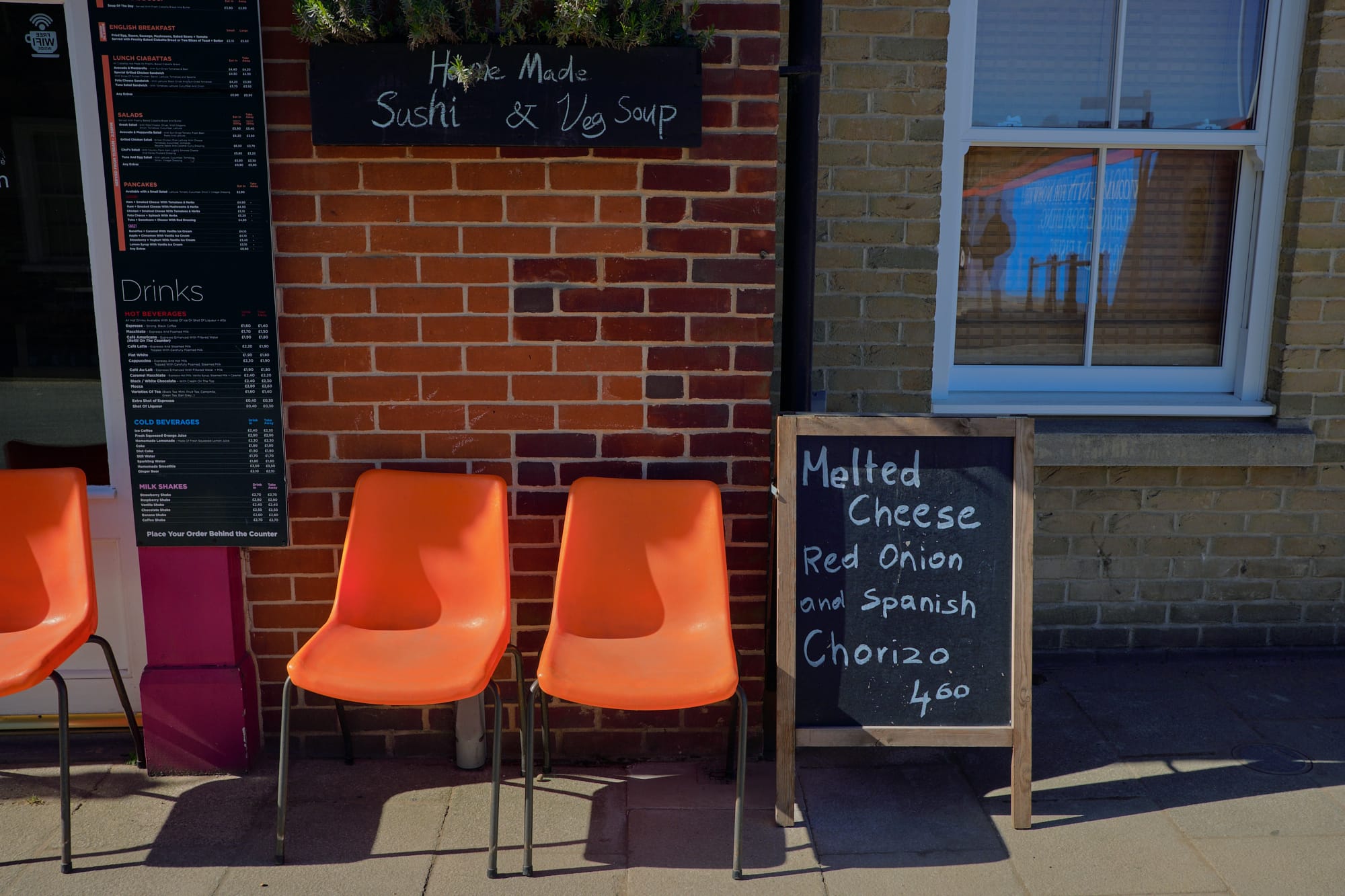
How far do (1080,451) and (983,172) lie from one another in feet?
3.68

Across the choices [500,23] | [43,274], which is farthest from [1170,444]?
[43,274]

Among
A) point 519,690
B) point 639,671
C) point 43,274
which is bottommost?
point 519,690

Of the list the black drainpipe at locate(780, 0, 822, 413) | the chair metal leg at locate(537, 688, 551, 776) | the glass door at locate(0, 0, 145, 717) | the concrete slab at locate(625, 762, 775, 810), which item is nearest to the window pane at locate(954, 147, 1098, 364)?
the black drainpipe at locate(780, 0, 822, 413)

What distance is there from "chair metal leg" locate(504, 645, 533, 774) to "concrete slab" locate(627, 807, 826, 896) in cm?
45

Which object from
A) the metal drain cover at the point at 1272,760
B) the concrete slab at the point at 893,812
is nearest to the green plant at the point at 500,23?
the concrete slab at the point at 893,812

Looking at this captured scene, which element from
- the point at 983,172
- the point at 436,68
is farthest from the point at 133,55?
the point at 983,172

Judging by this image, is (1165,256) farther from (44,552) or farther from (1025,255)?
(44,552)

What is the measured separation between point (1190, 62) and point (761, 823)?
10.5 ft

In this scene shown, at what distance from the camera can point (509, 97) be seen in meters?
3.03

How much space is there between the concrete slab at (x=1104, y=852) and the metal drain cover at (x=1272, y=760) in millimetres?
491

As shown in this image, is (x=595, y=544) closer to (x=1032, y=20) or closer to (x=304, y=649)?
(x=304, y=649)

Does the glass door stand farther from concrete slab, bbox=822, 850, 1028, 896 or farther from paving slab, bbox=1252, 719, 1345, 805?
paving slab, bbox=1252, 719, 1345, 805

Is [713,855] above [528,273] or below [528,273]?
below

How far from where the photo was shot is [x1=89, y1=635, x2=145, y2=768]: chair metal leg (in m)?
3.18
